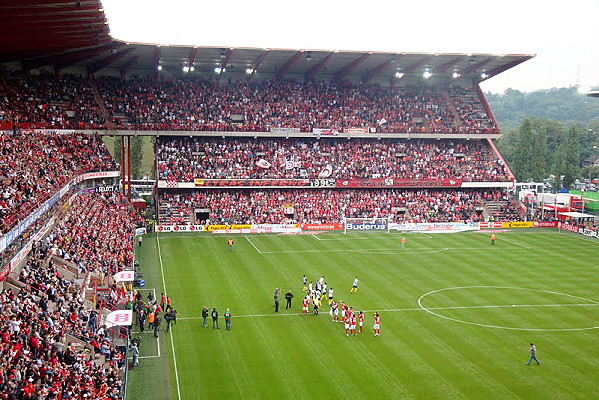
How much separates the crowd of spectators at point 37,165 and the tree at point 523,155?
66.7 meters

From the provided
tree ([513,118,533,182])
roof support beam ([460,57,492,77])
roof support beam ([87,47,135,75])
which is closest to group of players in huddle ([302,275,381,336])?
roof support beam ([87,47,135,75])

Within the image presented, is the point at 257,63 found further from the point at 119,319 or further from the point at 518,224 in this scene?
the point at 119,319

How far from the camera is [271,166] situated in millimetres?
65000

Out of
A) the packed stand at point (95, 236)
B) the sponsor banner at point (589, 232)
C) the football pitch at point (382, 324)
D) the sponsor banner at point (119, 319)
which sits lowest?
the football pitch at point (382, 324)

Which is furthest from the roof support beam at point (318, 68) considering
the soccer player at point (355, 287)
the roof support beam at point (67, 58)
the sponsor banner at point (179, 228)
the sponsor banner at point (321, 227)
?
the soccer player at point (355, 287)

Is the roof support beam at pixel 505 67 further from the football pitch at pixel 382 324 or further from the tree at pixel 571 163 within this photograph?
the tree at pixel 571 163

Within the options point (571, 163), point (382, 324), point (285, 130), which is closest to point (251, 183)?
point (285, 130)

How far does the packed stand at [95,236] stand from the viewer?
32312 mm

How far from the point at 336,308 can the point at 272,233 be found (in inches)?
1044

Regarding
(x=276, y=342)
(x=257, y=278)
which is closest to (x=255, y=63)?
(x=257, y=278)

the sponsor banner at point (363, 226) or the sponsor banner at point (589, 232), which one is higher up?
the sponsor banner at point (363, 226)

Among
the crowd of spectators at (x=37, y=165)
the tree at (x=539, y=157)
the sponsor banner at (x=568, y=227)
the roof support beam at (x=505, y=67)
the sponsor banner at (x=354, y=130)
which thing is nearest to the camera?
the crowd of spectators at (x=37, y=165)

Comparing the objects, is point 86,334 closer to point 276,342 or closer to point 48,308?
point 48,308

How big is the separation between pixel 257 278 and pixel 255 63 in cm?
3284
